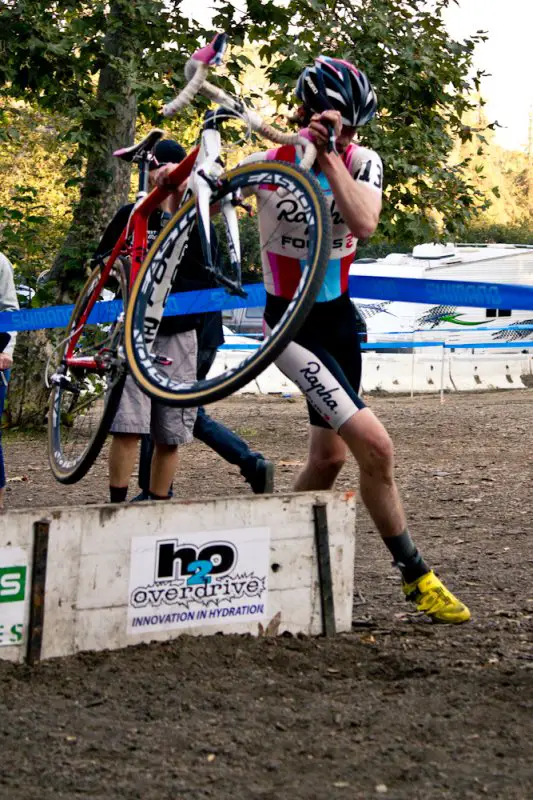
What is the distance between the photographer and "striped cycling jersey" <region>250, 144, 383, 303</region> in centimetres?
445

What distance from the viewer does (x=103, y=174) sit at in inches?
488

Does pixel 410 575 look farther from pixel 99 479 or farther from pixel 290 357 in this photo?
pixel 99 479

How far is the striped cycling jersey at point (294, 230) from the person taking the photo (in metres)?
4.45

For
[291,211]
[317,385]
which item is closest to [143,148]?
[291,211]

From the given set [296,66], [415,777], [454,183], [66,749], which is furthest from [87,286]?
[454,183]

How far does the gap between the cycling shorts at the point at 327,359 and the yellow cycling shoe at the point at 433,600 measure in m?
0.77

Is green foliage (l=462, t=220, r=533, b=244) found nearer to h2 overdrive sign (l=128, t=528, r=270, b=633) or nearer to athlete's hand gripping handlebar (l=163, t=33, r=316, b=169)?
athlete's hand gripping handlebar (l=163, t=33, r=316, b=169)

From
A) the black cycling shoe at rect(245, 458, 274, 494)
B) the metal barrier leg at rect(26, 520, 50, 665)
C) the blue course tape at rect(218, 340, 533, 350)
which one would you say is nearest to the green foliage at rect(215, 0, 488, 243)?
the blue course tape at rect(218, 340, 533, 350)

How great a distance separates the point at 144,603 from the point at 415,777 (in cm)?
149

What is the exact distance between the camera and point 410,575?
4750 millimetres

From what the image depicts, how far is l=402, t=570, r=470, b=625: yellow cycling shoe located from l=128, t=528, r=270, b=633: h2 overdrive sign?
2.19 ft

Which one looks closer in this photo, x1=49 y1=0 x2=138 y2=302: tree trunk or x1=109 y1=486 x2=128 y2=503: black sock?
x1=109 y1=486 x2=128 y2=503: black sock

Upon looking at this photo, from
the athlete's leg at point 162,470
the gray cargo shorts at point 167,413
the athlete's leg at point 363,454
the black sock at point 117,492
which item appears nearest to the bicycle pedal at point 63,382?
the gray cargo shorts at point 167,413

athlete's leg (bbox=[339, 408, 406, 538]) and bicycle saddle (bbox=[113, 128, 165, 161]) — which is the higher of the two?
bicycle saddle (bbox=[113, 128, 165, 161])
